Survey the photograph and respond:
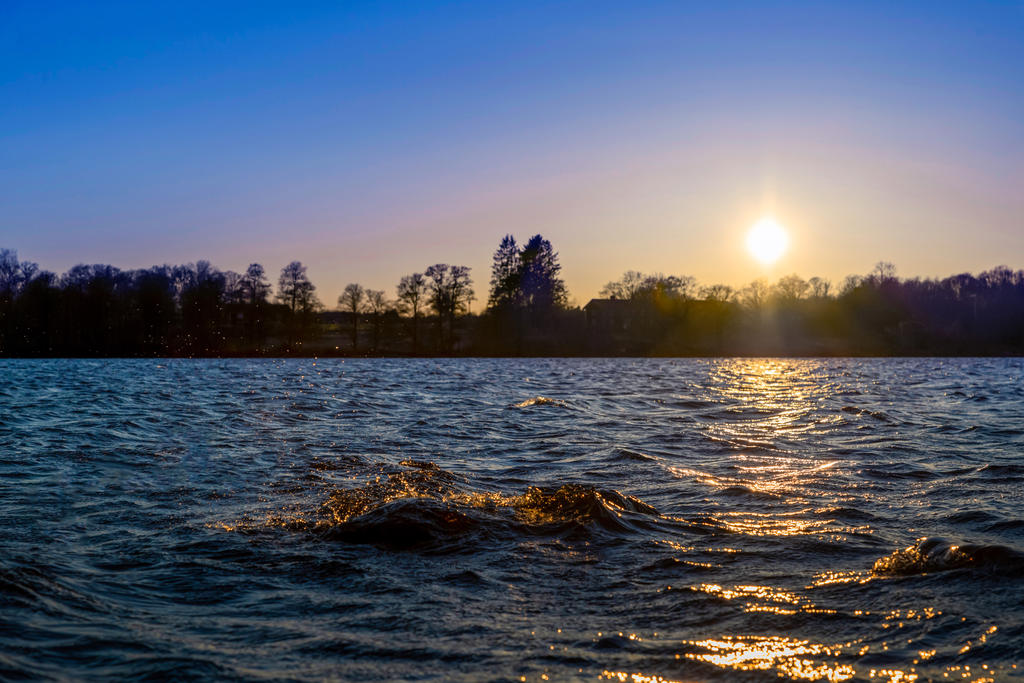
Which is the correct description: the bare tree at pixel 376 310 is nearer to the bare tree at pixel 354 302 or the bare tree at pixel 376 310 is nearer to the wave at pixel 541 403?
the bare tree at pixel 354 302

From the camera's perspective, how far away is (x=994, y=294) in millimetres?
153625

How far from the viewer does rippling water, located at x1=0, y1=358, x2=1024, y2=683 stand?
518 centimetres

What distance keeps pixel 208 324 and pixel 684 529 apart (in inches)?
4518

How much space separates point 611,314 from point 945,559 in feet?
428

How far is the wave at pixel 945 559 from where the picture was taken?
282 inches

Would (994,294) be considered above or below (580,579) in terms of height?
above

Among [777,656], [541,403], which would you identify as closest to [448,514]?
[777,656]

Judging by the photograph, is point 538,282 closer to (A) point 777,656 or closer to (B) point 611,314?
(B) point 611,314

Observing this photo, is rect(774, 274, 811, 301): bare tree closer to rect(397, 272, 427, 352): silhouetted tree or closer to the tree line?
the tree line

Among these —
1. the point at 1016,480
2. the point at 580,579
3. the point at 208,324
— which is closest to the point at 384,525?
the point at 580,579

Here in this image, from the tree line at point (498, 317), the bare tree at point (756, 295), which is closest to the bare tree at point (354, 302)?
the tree line at point (498, 317)

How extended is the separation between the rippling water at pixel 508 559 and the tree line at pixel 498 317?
4031 inches

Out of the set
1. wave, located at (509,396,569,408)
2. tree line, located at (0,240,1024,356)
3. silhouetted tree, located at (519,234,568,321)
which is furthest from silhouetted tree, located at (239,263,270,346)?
wave, located at (509,396,569,408)

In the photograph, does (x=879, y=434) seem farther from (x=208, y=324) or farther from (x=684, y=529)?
(x=208, y=324)
